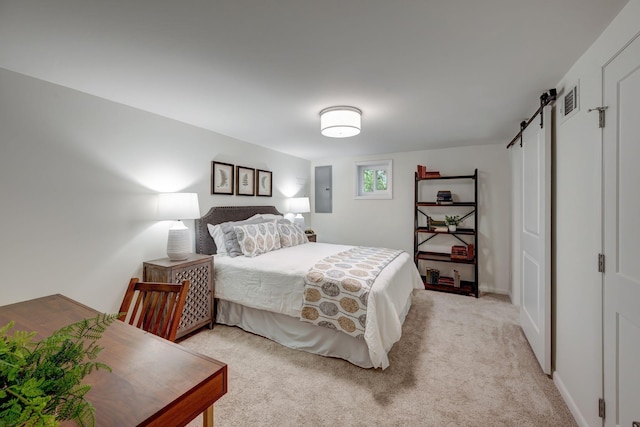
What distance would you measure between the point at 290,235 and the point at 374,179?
2105 mm

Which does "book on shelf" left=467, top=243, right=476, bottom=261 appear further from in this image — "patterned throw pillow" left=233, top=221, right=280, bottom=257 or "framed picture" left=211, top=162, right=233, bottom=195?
"framed picture" left=211, top=162, right=233, bottom=195

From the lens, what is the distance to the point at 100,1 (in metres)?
1.26

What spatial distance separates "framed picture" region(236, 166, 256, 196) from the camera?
3.80 m

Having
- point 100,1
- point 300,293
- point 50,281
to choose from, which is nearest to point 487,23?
point 100,1

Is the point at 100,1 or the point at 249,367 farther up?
the point at 100,1

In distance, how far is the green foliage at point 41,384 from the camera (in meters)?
0.51

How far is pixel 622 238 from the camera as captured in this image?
129 centimetres

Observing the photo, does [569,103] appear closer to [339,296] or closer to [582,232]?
[582,232]

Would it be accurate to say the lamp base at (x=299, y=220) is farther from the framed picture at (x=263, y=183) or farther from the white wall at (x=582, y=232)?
the white wall at (x=582, y=232)

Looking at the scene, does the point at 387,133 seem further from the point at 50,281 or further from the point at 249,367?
the point at 50,281

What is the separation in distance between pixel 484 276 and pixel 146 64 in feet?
15.9

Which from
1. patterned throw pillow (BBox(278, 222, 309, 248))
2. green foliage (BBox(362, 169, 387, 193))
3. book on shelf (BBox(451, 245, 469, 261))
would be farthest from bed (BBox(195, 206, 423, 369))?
green foliage (BBox(362, 169, 387, 193))

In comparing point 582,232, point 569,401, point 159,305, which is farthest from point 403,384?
point 159,305

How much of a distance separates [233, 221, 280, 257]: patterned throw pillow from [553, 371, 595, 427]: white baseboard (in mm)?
2813
